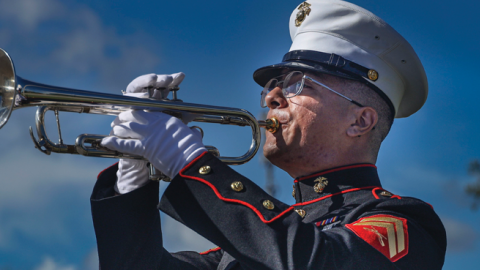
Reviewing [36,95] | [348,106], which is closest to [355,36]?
[348,106]

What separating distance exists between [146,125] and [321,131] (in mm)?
1477

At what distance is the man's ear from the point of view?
4.38 meters

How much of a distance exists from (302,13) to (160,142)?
6.95 ft

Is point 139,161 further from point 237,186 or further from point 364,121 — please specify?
point 364,121

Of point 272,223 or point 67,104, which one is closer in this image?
point 272,223

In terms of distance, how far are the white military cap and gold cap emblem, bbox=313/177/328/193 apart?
831mm

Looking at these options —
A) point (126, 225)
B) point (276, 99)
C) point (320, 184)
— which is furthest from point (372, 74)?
point (126, 225)

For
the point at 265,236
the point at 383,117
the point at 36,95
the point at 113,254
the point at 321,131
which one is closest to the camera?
the point at 265,236

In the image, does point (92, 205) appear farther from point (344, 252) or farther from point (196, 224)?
point (344, 252)

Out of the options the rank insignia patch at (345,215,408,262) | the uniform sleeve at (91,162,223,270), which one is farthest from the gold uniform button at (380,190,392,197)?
the uniform sleeve at (91,162,223,270)

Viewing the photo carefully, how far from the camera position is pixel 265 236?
9.89 feet

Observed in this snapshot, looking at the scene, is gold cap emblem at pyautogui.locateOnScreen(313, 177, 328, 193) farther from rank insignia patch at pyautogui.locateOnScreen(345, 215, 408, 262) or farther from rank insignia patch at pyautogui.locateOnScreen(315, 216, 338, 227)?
rank insignia patch at pyautogui.locateOnScreen(345, 215, 408, 262)

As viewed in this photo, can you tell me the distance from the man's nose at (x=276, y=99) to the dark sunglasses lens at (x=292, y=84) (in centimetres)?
4

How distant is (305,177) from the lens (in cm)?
432
